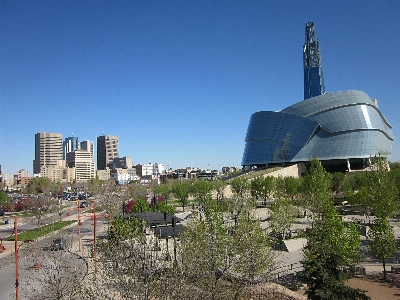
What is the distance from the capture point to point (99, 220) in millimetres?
54531

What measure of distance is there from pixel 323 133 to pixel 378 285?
242ft

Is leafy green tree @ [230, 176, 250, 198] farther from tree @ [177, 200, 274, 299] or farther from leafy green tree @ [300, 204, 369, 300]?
tree @ [177, 200, 274, 299]

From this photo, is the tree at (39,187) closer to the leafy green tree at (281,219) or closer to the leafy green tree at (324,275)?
the leafy green tree at (281,219)

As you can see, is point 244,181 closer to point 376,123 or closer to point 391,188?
point 391,188

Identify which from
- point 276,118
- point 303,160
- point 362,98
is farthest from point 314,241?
point 362,98

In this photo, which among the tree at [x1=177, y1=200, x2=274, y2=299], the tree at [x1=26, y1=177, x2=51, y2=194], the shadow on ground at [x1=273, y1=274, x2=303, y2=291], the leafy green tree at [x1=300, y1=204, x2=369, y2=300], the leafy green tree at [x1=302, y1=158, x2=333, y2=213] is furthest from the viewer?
the tree at [x1=26, y1=177, x2=51, y2=194]

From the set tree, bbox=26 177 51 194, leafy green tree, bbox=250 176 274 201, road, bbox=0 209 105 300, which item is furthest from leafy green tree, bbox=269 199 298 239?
tree, bbox=26 177 51 194

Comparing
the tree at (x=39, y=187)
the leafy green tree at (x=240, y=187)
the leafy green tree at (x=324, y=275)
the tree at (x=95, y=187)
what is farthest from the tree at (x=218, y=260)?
the tree at (x=39, y=187)

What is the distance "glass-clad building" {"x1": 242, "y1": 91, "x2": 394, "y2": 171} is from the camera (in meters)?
85.3

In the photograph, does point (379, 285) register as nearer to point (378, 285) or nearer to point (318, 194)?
point (378, 285)

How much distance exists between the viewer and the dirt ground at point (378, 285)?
18719 mm

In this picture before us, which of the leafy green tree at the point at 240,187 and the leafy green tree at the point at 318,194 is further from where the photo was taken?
the leafy green tree at the point at 240,187

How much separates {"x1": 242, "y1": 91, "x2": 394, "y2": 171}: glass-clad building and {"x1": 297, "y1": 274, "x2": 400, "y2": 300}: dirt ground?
65.7 metres

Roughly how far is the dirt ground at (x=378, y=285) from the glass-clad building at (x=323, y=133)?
65.7 metres
